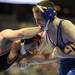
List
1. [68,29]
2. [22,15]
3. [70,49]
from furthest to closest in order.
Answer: [22,15] → [70,49] → [68,29]

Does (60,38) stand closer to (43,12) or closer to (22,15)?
(43,12)

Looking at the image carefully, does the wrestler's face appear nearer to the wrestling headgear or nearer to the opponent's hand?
the wrestling headgear

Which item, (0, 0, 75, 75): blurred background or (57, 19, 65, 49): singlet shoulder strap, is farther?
(0, 0, 75, 75): blurred background

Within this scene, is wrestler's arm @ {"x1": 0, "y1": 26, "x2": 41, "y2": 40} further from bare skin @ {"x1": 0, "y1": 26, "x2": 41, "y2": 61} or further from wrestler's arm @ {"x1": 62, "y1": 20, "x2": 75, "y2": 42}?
wrestler's arm @ {"x1": 62, "y1": 20, "x2": 75, "y2": 42}

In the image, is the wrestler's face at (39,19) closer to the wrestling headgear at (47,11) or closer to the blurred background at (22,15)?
the wrestling headgear at (47,11)

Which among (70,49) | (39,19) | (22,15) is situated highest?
(39,19)

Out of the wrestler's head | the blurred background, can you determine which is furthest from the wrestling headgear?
the blurred background

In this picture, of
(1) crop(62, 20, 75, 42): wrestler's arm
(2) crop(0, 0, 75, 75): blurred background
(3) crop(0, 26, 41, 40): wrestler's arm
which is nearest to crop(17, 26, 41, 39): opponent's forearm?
(3) crop(0, 26, 41, 40): wrestler's arm

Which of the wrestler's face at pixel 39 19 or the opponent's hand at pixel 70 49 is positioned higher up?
the wrestler's face at pixel 39 19

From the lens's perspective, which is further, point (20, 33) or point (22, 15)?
point (22, 15)

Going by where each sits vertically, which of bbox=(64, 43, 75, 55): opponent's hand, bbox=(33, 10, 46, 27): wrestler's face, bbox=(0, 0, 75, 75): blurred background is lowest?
bbox=(0, 0, 75, 75): blurred background

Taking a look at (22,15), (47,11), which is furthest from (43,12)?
(22,15)

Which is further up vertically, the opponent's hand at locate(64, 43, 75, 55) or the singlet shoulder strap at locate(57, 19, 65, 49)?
the singlet shoulder strap at locate(57, 19, 65, 49)

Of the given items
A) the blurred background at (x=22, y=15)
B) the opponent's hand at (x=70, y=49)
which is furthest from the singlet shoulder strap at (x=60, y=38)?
the blurred background at (x=22, y=15)
